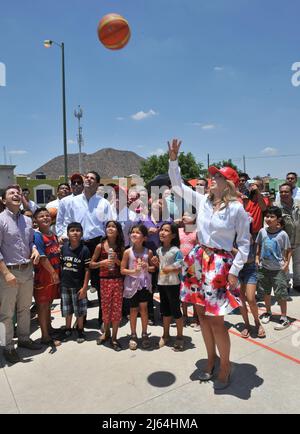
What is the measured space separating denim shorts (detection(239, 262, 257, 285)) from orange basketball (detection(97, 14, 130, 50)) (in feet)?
11.1

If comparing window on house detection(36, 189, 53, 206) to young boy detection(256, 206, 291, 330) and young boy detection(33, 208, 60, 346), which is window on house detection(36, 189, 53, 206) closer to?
young boy detection(33, 208, 60, 346)

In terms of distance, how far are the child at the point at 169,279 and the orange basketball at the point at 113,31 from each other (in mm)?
2587

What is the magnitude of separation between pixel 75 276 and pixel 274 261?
101 inches

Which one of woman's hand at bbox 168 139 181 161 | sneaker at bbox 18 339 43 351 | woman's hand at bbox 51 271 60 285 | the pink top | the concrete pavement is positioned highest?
woman's hand at bbox 168 139 181 161

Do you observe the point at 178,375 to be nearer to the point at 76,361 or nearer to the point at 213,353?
the point at 213,353

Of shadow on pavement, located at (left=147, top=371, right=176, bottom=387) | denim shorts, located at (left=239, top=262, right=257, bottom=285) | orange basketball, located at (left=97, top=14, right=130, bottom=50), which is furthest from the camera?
orange basketball, located at (left=97, top=14, right=130, bottom=50)

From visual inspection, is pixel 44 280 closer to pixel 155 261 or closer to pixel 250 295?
pixel 155 261

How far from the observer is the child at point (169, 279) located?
361 cm

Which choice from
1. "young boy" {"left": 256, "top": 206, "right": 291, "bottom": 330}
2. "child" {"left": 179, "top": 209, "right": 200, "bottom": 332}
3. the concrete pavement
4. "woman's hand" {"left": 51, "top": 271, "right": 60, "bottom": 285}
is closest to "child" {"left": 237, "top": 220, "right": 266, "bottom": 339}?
the concrete pavement

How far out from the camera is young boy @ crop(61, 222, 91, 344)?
3791 millimetres

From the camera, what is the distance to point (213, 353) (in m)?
3.04
